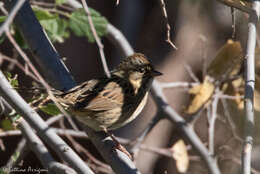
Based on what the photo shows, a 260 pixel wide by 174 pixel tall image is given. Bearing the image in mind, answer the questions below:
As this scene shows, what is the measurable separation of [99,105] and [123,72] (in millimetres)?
403

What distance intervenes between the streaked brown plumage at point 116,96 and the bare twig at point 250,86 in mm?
1361

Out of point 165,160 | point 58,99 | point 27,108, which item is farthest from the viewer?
point 165,160

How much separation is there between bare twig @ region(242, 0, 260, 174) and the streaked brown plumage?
4.47 feet

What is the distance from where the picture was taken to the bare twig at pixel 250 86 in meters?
2.04

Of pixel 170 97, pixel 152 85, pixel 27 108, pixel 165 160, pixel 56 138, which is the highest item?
pixel 27 108

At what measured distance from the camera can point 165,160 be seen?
7.08m

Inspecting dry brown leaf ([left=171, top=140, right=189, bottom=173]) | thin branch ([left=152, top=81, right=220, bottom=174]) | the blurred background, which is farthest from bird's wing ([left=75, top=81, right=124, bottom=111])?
the blurred background

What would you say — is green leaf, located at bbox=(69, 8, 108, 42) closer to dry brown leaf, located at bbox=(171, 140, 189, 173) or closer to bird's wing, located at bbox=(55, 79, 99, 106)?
bird's wing, located at bbox=(55, 79, 99, 106)

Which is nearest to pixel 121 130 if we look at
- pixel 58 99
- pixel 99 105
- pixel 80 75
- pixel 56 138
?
pixel 80 75

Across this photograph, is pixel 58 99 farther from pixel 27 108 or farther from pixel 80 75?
pixel 80 75

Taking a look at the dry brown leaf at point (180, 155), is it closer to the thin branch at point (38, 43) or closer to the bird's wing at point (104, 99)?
the bird's wing at point (104, 99)

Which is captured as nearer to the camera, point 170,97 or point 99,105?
point 99,105

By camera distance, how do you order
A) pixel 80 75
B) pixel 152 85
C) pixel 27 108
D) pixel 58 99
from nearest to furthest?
pixel 27 108, pixel 58 99, pixel 152 85, pixel 80 75

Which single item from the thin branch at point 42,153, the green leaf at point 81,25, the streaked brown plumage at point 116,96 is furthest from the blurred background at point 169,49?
the thin branch at point 42,153
